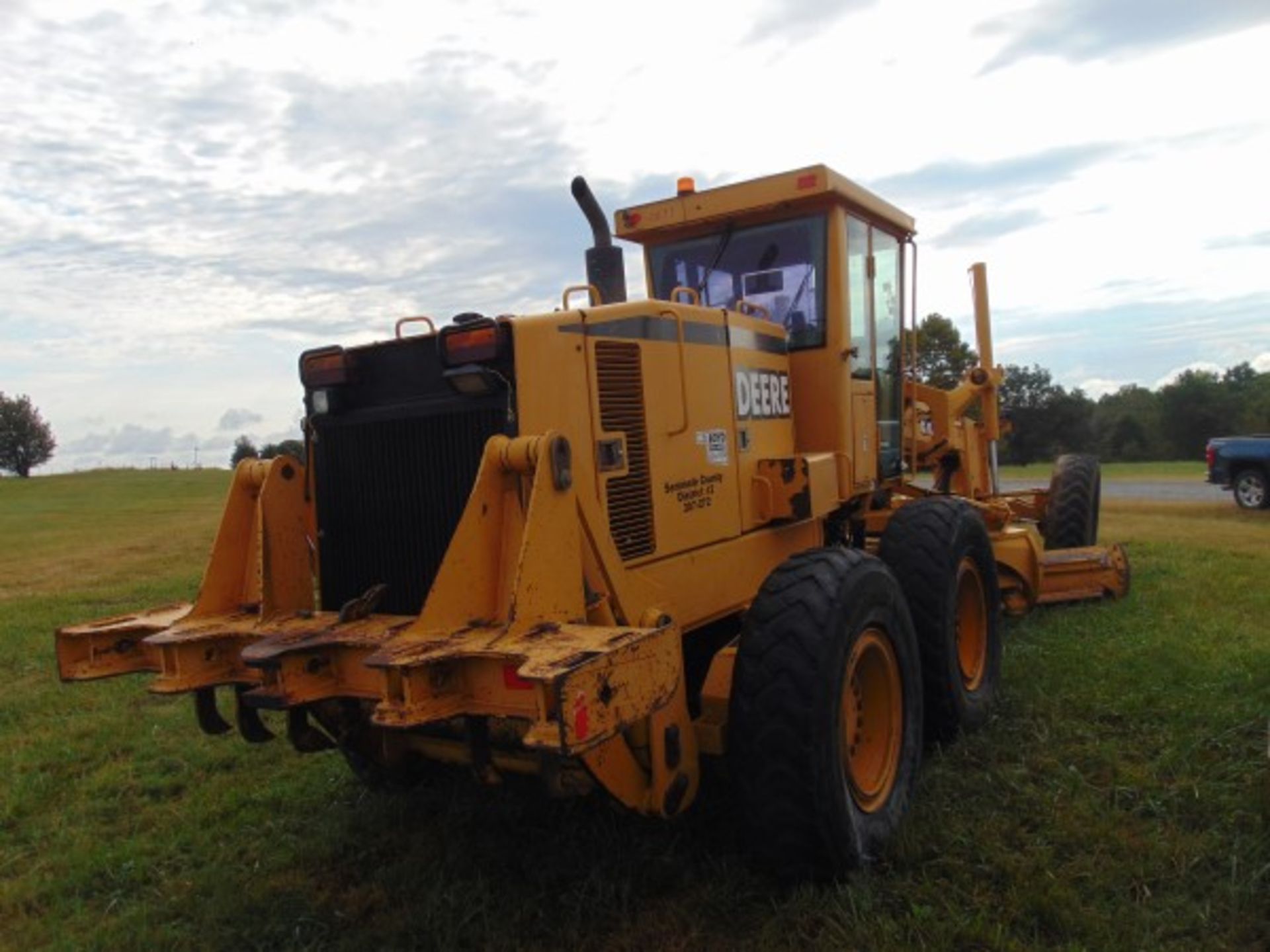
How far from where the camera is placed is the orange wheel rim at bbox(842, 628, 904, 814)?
417 cm

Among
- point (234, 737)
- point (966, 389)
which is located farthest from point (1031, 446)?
point (234, 737)

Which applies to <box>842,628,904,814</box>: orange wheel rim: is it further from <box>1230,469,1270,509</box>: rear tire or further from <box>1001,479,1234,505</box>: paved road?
<box>1001,479,1234,505</box>: paved road

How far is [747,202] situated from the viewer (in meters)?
5.33

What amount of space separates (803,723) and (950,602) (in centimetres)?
189

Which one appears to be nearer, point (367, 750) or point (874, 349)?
point (367, 750)

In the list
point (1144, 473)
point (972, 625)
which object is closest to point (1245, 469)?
point (972, 625)

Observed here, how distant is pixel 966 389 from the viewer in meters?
8.07

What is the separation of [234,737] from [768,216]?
14.2 ft

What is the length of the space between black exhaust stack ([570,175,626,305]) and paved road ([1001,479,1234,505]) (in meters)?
17.7

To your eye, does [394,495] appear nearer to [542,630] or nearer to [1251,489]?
[542,630]

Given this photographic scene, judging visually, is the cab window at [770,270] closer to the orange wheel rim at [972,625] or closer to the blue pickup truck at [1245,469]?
the orange wheel rim at [972,625]

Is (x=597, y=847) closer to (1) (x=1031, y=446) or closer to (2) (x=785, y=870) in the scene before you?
(2) (x=785, y=870)

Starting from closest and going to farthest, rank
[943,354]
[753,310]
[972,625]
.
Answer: [753,310], [972,625], [943,354]

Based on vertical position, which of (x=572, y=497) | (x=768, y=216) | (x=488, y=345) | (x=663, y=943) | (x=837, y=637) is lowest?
(x=663, y=943)
